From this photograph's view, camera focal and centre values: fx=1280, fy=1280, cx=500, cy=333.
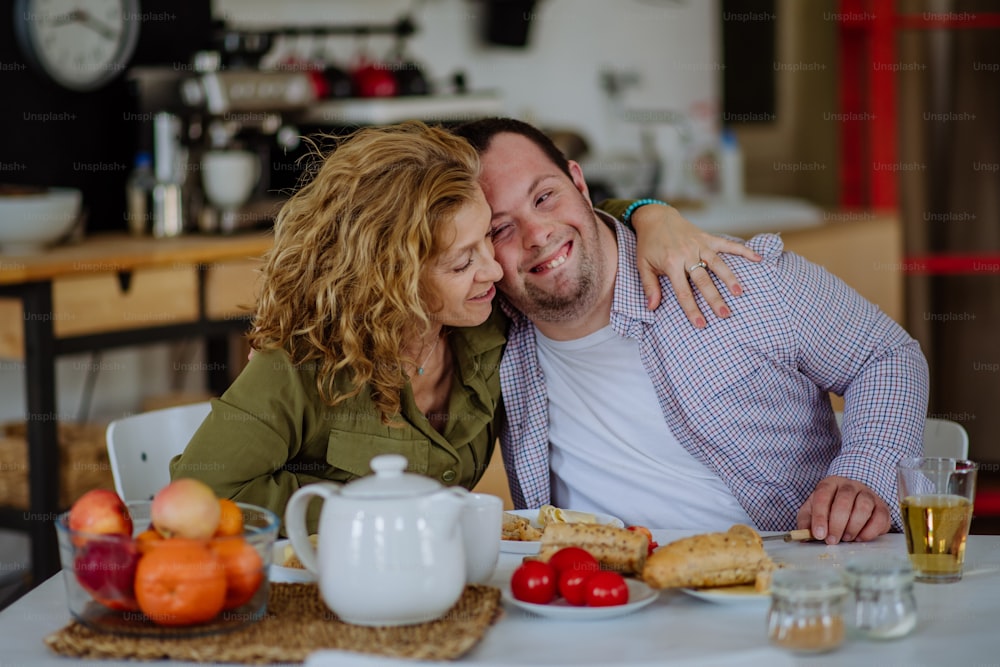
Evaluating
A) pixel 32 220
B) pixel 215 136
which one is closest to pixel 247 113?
pixel 215 136

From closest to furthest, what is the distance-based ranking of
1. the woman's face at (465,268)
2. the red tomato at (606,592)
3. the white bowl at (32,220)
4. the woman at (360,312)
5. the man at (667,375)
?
1. the red tomato at (606,592)
2. the woman at (360,312)
3. the woman's face at (465,268)
4. the man at (667,375)
5. the white bowl at (32,220)

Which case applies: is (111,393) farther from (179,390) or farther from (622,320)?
(622,320)

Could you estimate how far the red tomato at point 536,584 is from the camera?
1201mm

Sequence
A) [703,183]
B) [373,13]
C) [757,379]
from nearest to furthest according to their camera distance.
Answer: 1. [757,379]
2. [373,13]
3. [703,183]

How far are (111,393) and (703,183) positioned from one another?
8.06 ft

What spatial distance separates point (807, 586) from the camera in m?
1.07

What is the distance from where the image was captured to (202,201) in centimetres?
338

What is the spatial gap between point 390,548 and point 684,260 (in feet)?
2.88

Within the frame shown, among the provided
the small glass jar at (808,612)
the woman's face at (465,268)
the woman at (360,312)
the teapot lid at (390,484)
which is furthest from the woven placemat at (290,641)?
the woman's face at (465,268)

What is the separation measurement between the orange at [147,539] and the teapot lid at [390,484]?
0.16 meters

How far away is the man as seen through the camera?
181 cm

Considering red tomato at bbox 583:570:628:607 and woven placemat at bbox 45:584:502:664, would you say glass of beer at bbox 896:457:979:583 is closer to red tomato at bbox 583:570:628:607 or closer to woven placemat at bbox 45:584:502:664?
red tomato at bbox 583:570:628:607

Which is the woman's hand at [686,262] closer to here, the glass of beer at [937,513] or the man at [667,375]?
the man at [667,375]

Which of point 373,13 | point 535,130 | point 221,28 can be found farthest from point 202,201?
point 535,130
